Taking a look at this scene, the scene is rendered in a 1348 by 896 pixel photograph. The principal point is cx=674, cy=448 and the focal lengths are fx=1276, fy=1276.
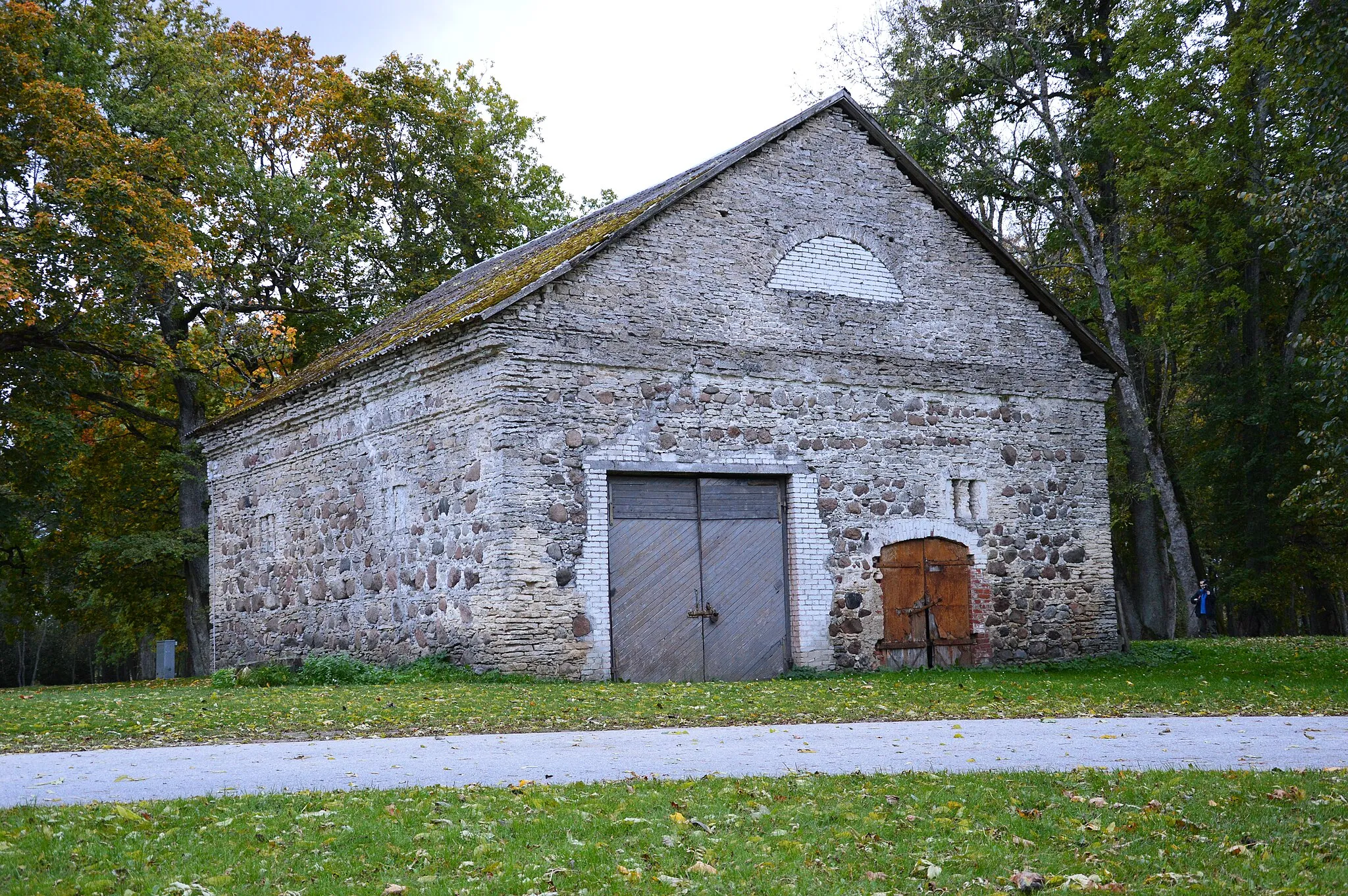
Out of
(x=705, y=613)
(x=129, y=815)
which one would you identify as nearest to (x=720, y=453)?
(x=705, y=613)

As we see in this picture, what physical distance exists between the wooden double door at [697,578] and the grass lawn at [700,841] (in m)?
8.61

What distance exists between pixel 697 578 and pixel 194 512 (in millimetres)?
16185

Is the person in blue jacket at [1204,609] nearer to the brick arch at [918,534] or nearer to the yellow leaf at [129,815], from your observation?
the brick arch at [918,534]

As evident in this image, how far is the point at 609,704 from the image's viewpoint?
11984mm

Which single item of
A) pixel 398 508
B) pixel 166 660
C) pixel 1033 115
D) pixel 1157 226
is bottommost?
pixel 166 660

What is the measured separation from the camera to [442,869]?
213 inches

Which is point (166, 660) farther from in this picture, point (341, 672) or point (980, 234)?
point (980, 234)

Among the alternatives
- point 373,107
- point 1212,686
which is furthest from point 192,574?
point 1212,686

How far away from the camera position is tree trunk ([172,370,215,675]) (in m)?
27.6

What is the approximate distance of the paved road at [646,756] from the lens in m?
7.43

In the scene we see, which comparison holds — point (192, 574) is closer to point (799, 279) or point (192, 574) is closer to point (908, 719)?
point (799, 279)

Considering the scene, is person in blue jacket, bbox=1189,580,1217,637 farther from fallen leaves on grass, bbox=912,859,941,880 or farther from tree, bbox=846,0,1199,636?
fallen leaves on grass, bbox=912,859,941,880

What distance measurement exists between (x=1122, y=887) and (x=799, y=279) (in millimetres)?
13235

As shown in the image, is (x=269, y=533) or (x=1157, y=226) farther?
(x=1157, y=226)
